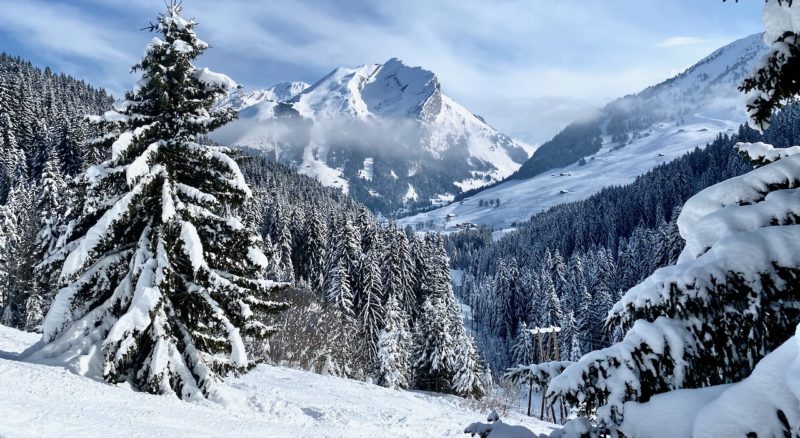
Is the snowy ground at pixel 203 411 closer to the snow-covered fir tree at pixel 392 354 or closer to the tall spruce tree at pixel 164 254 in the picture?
the tall spruce tree at pixel 164 254

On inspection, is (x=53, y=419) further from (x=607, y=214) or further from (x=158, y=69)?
(x=607, y=214)

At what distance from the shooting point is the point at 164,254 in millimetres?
12789

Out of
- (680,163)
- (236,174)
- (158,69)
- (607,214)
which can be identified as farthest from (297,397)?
(680,163)

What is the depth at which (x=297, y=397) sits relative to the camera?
17.3 meters

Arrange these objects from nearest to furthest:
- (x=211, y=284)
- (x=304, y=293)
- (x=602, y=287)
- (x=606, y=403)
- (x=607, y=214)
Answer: (x=606, y=403) → (x=211, y=284) → (x=304, y=293) → (x=602, y=287) → (x=607, y=214)

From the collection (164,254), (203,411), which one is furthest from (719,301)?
(164,254)

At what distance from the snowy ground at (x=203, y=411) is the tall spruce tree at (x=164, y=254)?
0.95m

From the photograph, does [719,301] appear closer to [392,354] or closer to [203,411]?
[203,411]

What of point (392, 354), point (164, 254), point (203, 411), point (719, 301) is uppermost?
point (164, 254)

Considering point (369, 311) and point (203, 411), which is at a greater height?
point (369, 311)

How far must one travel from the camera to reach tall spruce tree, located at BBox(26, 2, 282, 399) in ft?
40.1

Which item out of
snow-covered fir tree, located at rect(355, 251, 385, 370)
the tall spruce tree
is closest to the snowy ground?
the tall spruce tree

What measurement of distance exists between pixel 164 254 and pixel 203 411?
4050 mm

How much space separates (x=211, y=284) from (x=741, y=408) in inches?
507
